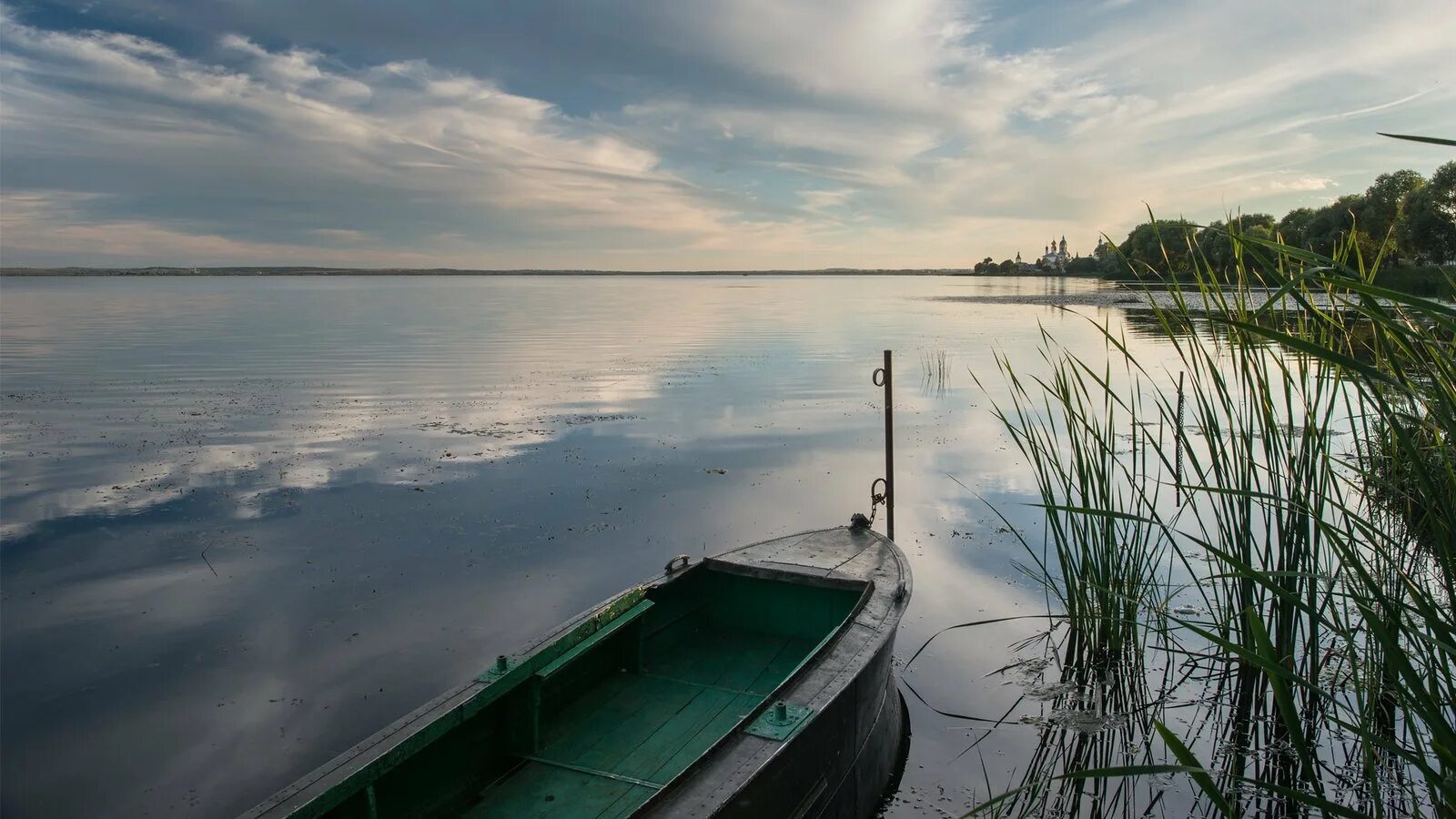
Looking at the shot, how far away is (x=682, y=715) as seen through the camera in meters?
5.97

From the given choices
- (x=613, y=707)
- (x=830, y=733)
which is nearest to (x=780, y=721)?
(x=830, y=733)

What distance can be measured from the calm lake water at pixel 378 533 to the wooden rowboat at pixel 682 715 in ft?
4.17

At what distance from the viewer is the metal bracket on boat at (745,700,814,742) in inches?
175

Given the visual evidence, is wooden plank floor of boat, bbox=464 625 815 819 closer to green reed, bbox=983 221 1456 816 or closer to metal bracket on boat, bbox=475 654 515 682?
metal bracket on boat, bbox=475 654 515 682

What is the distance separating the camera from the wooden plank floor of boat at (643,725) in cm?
489

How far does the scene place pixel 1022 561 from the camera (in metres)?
10.5

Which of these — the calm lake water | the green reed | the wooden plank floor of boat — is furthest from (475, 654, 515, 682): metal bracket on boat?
the green reed

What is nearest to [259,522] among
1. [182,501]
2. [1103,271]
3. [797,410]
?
[182,501]

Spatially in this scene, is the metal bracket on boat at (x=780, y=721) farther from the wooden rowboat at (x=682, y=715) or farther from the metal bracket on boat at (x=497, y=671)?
the metal bracket on boat at (x=497, y=671)

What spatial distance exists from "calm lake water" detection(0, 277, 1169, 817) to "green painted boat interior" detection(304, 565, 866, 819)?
1.40 m

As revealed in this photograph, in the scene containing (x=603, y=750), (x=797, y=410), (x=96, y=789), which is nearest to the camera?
(x=603, y=750)

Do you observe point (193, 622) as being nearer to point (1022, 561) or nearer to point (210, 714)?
point (210, 714)

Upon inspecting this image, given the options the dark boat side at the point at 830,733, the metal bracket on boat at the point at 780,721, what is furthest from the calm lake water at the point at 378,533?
the metal bracket on boat at the point at 780,721

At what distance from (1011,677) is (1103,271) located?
5025 inches
